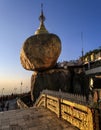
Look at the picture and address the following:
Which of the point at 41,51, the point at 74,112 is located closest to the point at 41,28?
the point at 41,51

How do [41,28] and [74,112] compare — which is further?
[41,28]

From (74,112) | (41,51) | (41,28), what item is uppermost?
(41,28)

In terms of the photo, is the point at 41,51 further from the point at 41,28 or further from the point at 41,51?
the point at 41,28

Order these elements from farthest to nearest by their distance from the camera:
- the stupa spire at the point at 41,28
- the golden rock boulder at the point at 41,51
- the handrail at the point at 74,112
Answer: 1. the stupa spire at the point at 41,28
2. the golden rock boulder at the point at 41,51
3. the handrail at the point at 74,112

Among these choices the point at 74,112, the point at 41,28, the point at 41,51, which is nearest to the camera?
the point at 74,112

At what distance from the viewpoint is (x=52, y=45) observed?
27109 mm

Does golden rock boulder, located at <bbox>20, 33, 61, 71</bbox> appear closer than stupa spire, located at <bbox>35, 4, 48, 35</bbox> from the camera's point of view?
Yes

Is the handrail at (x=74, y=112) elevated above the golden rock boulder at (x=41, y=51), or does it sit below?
below

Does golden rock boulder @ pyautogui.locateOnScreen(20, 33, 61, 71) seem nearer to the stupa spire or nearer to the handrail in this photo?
the stupa spire

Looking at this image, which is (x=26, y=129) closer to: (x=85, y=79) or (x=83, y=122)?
(x=83, y=122)

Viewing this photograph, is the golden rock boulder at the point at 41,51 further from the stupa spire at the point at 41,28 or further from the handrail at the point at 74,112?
the handrail at the point at 74,112

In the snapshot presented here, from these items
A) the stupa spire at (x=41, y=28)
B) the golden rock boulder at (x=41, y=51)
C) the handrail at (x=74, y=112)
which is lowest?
the handrail at (x=74, y=112)

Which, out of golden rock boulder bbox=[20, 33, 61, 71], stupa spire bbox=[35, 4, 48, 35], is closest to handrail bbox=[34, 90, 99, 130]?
golden rock boulder bbox=[20, 33, 61, 71]

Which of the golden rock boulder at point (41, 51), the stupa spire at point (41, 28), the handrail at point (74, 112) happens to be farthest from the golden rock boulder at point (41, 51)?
the handrail at point (74, 112)
